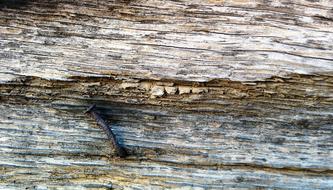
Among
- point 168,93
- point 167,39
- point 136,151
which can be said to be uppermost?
point 167,39

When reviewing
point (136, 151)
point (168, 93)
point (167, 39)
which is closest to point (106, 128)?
point (136, 151)

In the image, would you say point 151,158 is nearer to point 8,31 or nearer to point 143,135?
point 143,135

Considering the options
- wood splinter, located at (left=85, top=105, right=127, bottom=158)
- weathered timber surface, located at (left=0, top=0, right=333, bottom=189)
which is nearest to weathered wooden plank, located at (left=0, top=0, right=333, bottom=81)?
weathered timber surface, located at (left=0, top=0, right=333, bottom=189)

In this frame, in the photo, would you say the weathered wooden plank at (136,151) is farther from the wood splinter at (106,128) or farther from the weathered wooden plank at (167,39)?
the weathered wooden plank at (167,39)

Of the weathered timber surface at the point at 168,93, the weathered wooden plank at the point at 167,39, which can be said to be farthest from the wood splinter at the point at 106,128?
the weathered wooden plank at the point at 167,39

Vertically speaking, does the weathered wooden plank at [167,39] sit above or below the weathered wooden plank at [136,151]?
above

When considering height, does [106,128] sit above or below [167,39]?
below

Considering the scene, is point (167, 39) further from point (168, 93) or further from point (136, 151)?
point (136, 151)
